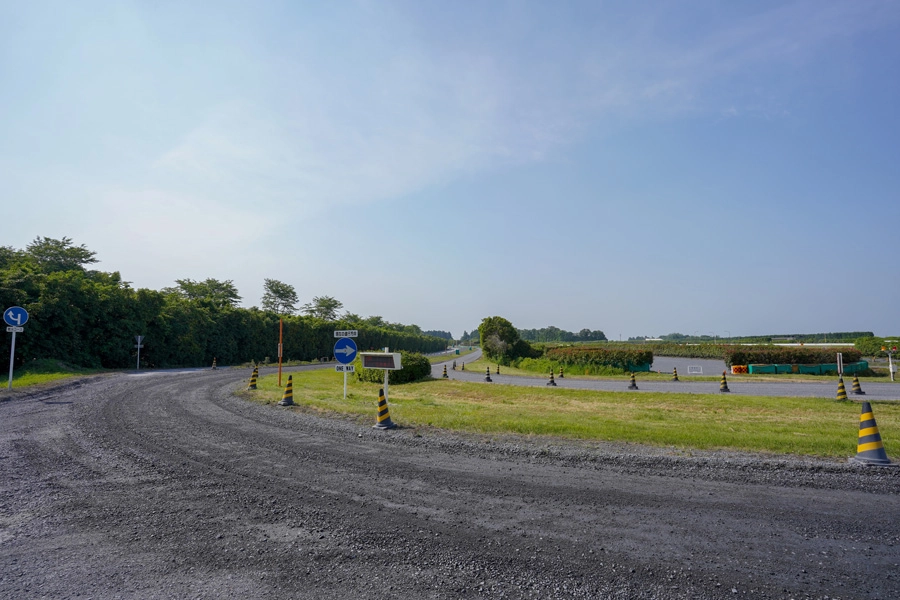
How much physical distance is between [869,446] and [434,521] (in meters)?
6.92

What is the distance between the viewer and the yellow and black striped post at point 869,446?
693cm

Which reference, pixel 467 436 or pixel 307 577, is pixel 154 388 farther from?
pixel 307 577

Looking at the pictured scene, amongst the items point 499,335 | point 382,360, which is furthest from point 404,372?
point 499,335

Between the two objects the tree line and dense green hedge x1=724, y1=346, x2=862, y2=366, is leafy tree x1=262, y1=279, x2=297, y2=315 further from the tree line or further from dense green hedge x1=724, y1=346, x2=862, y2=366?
dense green hedge x1=724, y1=346, x2=862, y2=366

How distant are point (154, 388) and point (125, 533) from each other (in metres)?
14.8

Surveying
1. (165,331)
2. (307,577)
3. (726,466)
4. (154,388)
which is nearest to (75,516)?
(307,577)

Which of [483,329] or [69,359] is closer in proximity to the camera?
[69,359]

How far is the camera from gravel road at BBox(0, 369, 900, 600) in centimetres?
361

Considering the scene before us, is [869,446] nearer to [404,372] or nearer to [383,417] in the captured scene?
[383,417]

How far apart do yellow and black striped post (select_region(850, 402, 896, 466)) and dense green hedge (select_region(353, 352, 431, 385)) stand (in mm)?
17931

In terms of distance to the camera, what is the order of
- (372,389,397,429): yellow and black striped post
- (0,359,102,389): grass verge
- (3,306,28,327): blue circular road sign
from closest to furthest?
(372,389,397,429): yellow and black striped post < (3,306,28,327): blue circular road sign < (0,359,102,389): grass verge

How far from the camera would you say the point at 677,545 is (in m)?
4.23

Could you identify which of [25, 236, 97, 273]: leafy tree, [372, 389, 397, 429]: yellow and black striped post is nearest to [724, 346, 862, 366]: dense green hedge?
[372, 389, 397, 429]: yellow and black striped post

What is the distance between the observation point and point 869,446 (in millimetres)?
7113
